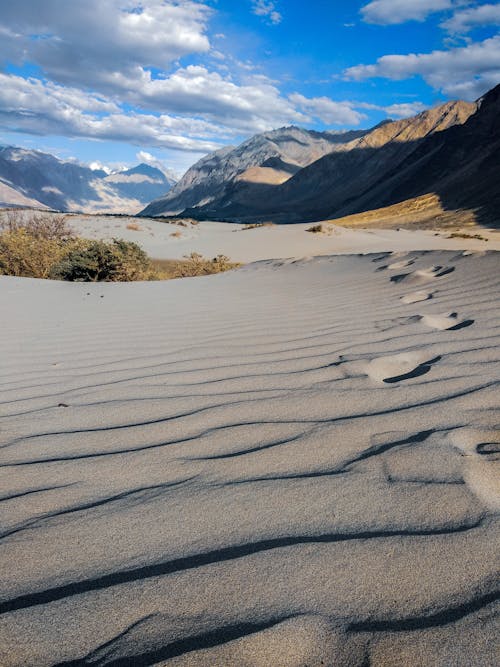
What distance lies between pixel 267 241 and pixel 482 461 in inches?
685

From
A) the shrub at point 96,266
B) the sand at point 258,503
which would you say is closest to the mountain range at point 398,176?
the shrub at point 96,266

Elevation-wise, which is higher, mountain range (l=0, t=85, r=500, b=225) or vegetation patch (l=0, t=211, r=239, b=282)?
mountain range (l=0, t=85, r=500, b=225)

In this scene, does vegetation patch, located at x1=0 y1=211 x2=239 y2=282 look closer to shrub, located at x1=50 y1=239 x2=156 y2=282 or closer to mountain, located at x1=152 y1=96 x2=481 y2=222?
shrub, located at x1=50 y1=239 x2=156 y2=282

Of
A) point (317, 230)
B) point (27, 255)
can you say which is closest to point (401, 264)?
point (27, 255)

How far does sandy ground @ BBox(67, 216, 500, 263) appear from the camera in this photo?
15.2 m

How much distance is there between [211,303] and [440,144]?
6642cm

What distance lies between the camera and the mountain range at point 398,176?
121 ft

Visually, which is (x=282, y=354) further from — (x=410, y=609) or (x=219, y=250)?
(x=219, y=250)

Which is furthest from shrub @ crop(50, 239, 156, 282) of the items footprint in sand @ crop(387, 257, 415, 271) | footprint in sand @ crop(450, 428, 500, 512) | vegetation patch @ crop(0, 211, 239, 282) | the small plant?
the small plant

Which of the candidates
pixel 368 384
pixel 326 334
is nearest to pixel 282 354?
pixel 326 334

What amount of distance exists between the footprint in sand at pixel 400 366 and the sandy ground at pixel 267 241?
35.6 ft

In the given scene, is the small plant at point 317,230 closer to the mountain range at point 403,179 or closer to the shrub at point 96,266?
the mountain range at point 403,179

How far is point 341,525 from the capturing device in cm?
126

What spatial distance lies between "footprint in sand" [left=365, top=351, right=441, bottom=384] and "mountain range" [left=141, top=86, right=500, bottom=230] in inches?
983
